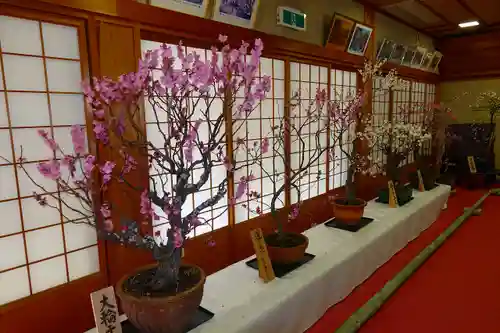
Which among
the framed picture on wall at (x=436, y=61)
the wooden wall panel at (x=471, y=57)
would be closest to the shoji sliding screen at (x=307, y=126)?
the framed picture on wall at (x=436, y=61)

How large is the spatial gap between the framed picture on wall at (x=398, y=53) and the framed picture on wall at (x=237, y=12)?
116 inches

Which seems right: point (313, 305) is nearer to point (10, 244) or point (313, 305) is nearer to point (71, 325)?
point (71, 325)

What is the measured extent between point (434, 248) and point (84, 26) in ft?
11.4

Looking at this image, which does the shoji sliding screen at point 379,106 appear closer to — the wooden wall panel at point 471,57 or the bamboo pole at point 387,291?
the bamboo pole at point 387,291

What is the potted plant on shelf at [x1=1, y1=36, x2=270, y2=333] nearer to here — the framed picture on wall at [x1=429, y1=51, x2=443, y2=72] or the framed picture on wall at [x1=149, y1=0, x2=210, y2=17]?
the framed picture on wall at [x1=149, y1=0, x2=210, y2=17]

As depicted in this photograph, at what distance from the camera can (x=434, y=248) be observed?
3.35 m

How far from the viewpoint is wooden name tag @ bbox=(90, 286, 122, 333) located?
5.03 feet

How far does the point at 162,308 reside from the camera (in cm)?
152

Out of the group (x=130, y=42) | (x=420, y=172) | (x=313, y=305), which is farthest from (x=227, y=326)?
(x=420, y=172)

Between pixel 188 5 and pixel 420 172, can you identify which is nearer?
pixel 188 5

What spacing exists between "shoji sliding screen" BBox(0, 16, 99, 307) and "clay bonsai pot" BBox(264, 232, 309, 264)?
126 cm

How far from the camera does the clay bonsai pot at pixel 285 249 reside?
237cm

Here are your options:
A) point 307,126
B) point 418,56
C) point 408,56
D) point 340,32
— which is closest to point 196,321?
point 307,126

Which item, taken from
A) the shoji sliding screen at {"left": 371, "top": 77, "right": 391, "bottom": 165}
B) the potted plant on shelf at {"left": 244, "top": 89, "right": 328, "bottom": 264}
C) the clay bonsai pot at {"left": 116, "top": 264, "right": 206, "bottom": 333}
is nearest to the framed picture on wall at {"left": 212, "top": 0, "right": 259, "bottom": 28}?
the potted plant on shelf at {"left": 244, "top": 89, "right": 328, "bottom": 264}
